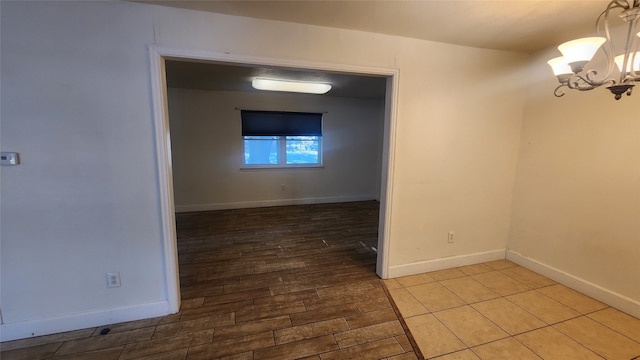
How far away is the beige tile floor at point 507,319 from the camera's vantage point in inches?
69.6

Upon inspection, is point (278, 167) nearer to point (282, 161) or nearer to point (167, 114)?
point (282, 161)

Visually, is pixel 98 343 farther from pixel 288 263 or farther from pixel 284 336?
pixel 288 263

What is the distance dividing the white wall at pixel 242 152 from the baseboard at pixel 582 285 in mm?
3407

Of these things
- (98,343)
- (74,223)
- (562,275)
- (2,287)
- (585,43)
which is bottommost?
(98,343)

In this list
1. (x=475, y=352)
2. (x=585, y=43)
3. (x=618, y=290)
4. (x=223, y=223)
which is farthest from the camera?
(x=223, y=223)

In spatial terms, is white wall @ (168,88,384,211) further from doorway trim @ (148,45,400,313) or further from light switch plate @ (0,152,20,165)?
light switch plate @ (0,152,20,165)

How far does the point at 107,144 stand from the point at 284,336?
186 cm

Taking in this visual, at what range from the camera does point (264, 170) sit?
5359 millimetres

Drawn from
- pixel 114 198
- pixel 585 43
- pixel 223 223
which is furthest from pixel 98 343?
pixel 585 43

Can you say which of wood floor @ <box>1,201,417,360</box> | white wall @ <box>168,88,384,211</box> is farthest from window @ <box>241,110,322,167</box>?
wood floor @ <box>1,201,417,360</box>

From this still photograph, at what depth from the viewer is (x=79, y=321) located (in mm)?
1929

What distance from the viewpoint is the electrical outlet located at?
195 cm

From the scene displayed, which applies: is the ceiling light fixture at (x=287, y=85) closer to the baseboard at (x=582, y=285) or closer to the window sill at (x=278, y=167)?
the window sill at (x=278, y=167)

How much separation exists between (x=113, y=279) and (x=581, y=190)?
4.04m
